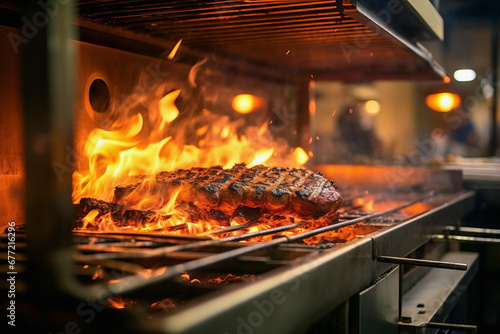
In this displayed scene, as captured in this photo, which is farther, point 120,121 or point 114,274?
point 120,121

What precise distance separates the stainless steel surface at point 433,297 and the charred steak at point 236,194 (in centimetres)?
74

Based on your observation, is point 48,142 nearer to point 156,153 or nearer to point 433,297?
point 156,153

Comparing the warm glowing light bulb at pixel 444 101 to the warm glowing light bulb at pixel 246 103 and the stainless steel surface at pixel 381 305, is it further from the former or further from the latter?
the stainless steel surface at pixel 381 305

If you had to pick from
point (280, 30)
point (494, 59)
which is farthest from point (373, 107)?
point (280, 30)

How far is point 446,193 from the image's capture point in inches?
203

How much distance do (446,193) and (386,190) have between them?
0.59 m

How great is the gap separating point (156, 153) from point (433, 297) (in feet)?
6.92

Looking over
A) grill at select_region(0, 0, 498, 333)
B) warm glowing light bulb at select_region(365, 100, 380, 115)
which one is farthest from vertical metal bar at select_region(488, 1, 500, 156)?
warm glowing light bulb at select_region(365, 100, 380, 115)

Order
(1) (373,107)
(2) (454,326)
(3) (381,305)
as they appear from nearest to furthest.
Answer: (3) (381,305) < (2) (454,326) < (1) (373,107)

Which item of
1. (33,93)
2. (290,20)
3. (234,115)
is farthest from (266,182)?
(234,115)

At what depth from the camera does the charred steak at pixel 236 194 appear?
285 centimetres

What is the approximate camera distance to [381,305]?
253 cm

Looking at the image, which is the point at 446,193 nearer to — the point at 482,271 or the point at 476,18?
the point at 482,271

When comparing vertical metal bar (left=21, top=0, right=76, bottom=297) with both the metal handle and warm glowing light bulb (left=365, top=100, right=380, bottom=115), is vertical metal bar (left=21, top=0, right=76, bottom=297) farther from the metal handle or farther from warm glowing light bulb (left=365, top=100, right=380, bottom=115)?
warm glowing light bulb (left=365, top=100, right=380, bottom=115)
